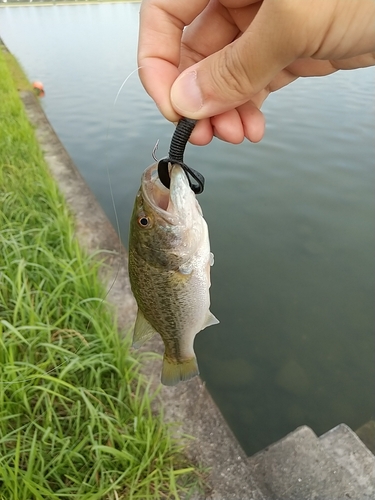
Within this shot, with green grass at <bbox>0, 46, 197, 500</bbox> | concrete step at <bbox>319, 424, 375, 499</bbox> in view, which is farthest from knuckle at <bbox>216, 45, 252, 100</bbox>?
concrete step at <bbox>319, 424, 375, 499</bbox>

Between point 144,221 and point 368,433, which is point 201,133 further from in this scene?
point 368,433

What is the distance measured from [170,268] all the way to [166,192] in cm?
29

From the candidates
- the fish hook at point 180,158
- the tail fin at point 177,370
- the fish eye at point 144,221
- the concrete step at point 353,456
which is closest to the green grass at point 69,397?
the tail fin at point 177,370

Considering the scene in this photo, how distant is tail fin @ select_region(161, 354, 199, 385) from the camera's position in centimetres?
159

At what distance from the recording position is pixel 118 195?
236 inches

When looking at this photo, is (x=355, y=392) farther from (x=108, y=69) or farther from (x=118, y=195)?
(x=108, y=69)

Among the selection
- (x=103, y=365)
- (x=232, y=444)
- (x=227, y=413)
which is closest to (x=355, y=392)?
(x=227, y=413)

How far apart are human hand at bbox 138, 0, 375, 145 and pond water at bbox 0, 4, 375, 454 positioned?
8.16 ft

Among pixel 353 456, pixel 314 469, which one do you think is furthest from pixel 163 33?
pixel 353 456

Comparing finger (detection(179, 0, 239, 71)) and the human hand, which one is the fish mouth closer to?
the human hand

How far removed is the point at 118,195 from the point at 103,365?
3.86 meters

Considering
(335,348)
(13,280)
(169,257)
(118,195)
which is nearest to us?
(169,257)

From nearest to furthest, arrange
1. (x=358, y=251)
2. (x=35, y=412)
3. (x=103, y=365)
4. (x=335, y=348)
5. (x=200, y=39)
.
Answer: (x=200, y=39) → (x=35, y=412) → (x=103, y=365) → (x=335, y=348) → (x=358, y=251)

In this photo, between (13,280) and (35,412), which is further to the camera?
(13,280)
